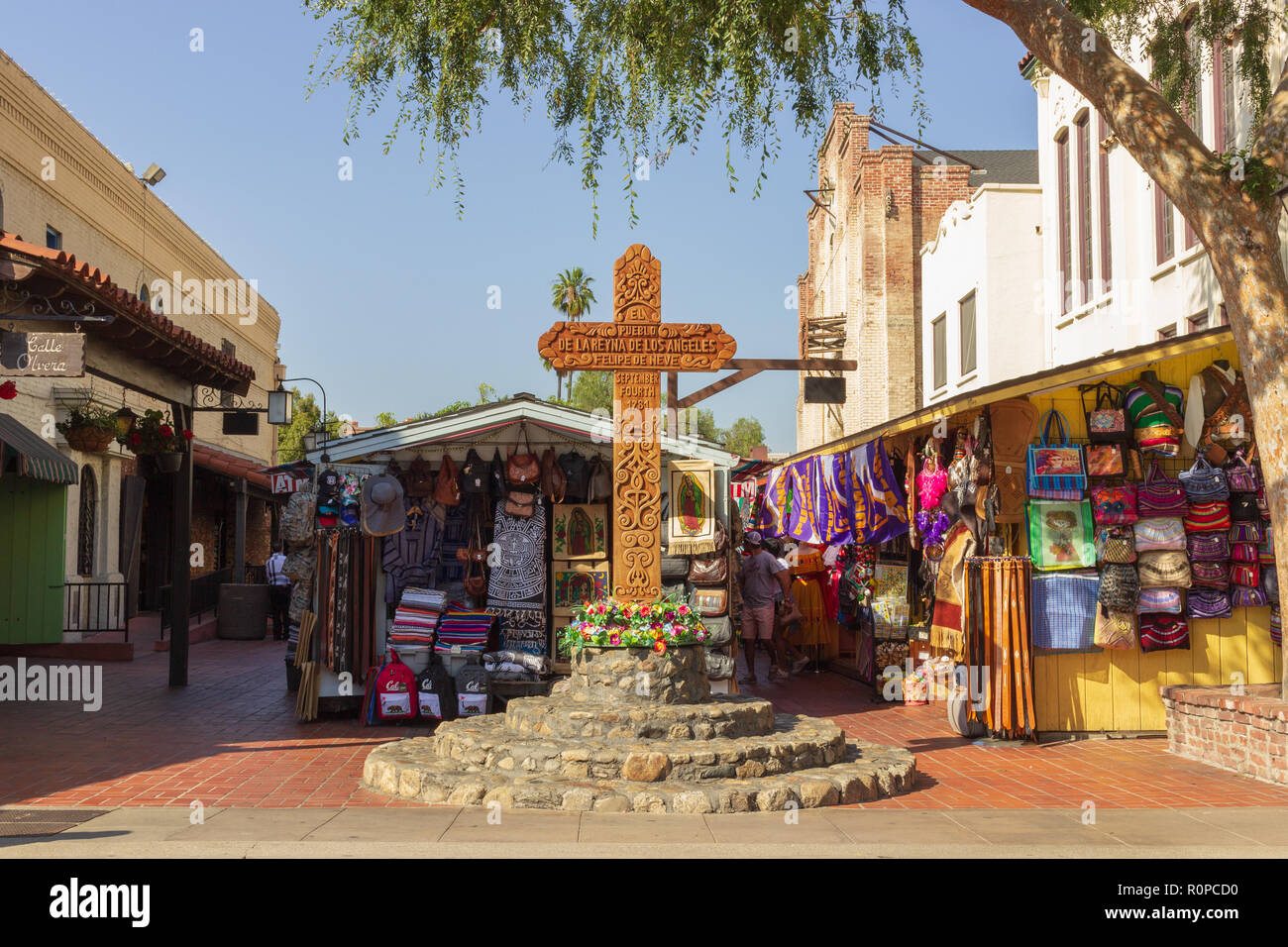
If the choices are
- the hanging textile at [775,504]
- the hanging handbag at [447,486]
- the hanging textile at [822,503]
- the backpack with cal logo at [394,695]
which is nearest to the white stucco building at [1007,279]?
the hanging textile at [775,504]

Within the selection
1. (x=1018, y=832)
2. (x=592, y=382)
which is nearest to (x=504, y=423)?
(x=1018, y=832)

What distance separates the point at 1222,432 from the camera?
10070 millimetres

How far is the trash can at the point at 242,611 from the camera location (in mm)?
21266

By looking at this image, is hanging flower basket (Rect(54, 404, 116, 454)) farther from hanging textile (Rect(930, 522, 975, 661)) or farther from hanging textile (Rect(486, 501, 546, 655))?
hanging textile (Rect(930, 522, 975, 661))

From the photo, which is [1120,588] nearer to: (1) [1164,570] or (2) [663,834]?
(1) [1164,570]

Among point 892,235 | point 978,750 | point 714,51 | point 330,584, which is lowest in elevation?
point 978,750

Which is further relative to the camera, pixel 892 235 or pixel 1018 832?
pixel 892 235

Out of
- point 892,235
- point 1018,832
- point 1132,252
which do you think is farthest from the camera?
point 892,235

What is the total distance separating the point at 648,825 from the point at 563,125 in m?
7.73

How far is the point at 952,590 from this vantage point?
1146 cm

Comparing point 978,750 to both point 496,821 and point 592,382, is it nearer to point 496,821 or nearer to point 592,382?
point 496,821

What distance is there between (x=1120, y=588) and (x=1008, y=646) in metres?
1.20

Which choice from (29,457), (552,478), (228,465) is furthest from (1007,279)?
(29,457)

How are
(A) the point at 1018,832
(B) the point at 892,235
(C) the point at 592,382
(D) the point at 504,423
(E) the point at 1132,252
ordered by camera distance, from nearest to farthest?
(A) the point at 1018,832 < (D) the point at 504,423 < (E) the point at 1132,252 < (B) the point at 892,235 < (C) the point at 592,382
